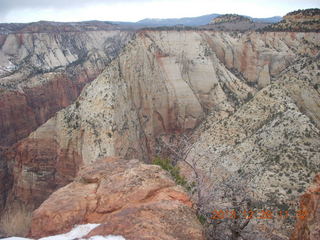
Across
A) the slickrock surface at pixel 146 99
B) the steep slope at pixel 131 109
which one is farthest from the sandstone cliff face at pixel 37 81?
the slickrock surface at pixel 146 99

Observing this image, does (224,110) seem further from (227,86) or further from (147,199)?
(147,199)

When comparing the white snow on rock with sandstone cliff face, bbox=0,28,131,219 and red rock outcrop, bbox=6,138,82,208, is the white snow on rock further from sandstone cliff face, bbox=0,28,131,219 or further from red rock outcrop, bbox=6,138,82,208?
sandstone cliff face, bbox=0,28,131,219

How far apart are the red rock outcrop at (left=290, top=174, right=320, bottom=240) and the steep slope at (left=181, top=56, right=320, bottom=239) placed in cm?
180

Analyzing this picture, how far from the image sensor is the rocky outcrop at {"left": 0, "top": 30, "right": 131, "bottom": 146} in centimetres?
4825

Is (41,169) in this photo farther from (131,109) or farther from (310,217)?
(310,217)

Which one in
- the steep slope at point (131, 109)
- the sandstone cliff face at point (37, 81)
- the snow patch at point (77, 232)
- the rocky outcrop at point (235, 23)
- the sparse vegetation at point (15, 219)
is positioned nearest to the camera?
the snow patch at point (77, 232)

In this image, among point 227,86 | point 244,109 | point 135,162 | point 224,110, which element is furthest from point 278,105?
point 135,162

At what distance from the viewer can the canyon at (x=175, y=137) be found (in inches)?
403

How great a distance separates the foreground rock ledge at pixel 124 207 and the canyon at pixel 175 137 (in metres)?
0.04

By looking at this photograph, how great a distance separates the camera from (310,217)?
9602 millimetres

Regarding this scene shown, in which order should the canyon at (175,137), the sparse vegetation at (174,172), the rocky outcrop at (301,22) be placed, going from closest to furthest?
the canyon at (175,137)
the sparse vegetation at (174,172)
the rocky outcrop at (301,22)

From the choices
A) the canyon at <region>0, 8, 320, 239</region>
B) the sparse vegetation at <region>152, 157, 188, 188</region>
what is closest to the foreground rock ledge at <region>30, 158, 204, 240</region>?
the canyon at <region>0, 8, 320, 239</region>

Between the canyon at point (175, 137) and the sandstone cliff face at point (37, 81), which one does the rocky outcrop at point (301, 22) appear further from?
the sandstone cliff face at point (37, 81)

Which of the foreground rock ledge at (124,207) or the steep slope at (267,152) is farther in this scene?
the steep slope at (267,152)
